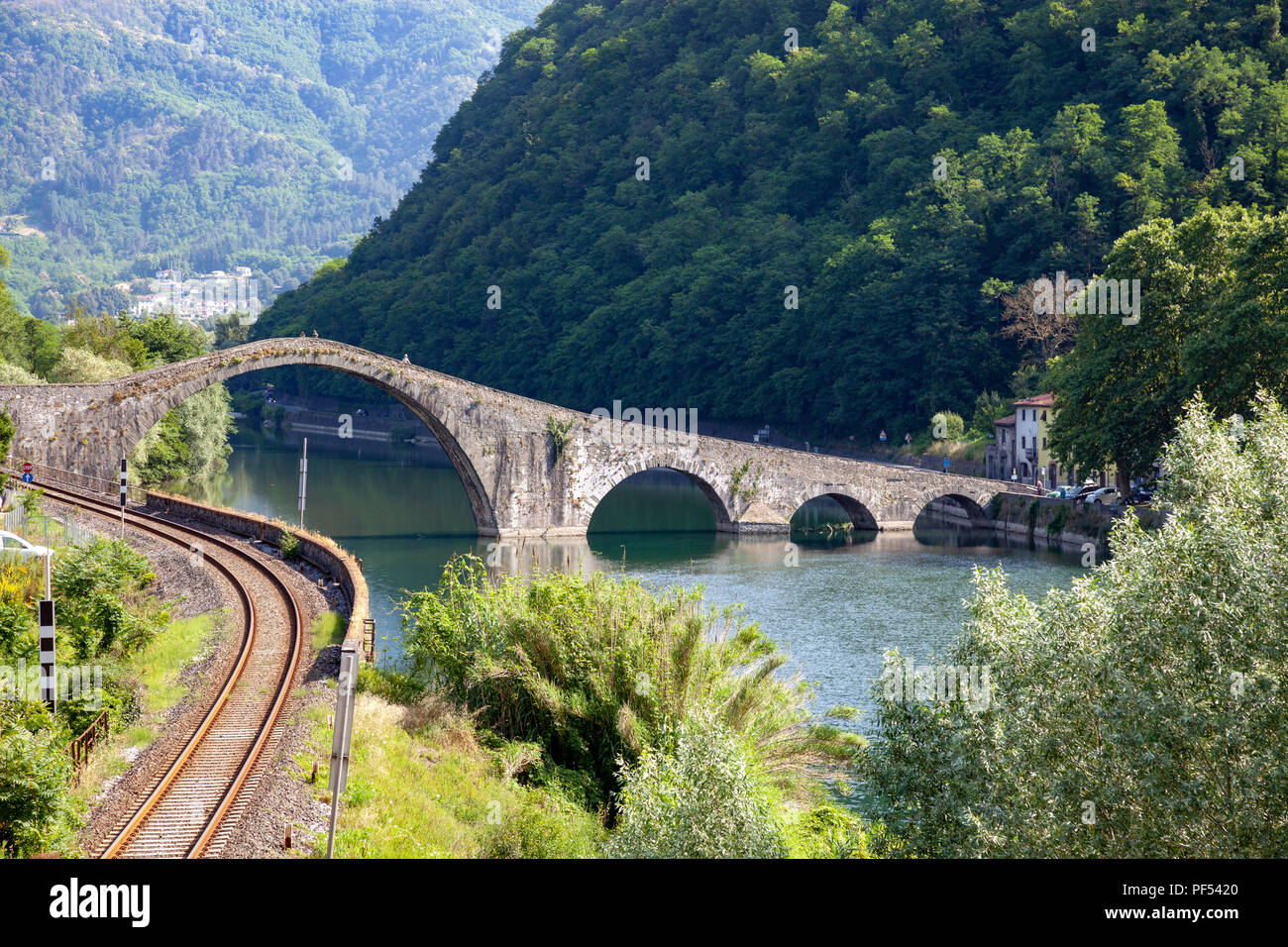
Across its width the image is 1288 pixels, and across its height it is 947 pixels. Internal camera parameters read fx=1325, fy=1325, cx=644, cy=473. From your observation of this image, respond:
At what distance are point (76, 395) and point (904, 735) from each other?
36999 mm

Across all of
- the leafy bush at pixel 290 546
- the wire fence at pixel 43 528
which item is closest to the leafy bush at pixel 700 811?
the wire fence at pixel 43 528

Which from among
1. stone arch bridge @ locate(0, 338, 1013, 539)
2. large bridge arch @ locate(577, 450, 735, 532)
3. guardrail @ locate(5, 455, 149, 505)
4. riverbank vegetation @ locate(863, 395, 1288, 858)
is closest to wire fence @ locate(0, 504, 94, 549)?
guardrail @ locate(5, 455, 149, 505)

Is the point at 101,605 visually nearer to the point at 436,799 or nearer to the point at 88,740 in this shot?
the point at 88,740

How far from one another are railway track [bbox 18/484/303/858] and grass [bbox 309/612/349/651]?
33cm

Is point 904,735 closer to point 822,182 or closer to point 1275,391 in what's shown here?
point 1275,391

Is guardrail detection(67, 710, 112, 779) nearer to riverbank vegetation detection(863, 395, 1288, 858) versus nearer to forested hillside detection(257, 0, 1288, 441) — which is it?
riverbank vegetation detection(863, 395, 1288, 858)

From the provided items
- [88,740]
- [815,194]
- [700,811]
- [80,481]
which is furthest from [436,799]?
[815,194]

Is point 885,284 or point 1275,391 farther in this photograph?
point 885,284

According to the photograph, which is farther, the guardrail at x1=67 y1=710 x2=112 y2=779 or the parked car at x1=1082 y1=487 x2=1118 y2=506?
the parked car at x1=1082 y1=487 x2=1118 y2=506

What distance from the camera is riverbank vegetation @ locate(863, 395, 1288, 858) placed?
11.2 m

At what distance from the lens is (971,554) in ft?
149

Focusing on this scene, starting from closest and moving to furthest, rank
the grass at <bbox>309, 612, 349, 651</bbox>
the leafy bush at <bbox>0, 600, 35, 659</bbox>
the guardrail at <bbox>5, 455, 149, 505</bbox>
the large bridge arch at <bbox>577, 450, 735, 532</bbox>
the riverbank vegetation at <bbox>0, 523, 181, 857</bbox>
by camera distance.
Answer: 1. the riverbank vegetation at <bbox>0, 523, 181, 857</bbox>
2. the leafy bush at <bbox>0, 600, 35, 659</bbox>
3. the grass at <bbox>309, 612, 349, 651</bbox>
4. the guardrail at <bbox>5, 455, 149, 505</bbox>
5. the large bridge arch at <bbox>577, 450, 735, 532</bbox>
